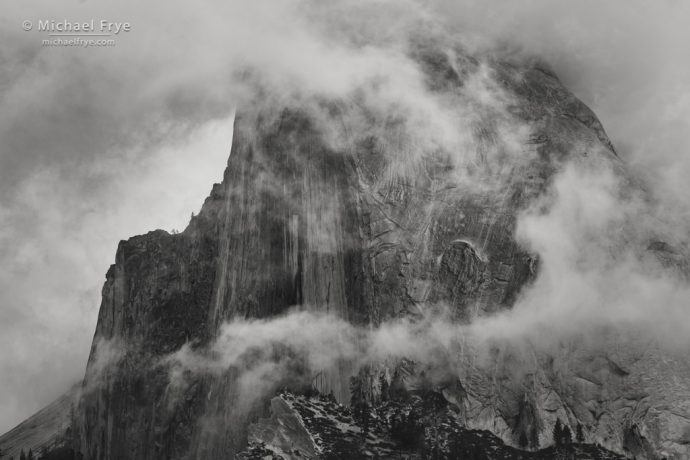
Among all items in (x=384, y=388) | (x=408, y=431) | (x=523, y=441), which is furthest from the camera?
(x=384, y=388)

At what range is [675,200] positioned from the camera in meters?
195

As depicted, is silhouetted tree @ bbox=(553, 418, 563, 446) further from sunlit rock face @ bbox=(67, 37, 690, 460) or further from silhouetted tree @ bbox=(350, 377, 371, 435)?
silhouetted tree @ bbox=(350, 377, 371, 435)

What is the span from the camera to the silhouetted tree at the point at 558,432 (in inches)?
6270

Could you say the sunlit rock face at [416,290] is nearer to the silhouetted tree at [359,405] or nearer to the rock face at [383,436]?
the silhouetted tree at [359,405]

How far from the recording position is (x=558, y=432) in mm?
160250

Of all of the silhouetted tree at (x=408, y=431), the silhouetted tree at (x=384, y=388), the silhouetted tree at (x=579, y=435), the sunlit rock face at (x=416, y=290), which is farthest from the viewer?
the silhouetted tree at (x=384, y=388)

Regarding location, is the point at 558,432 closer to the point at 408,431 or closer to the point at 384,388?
the point at 408,431

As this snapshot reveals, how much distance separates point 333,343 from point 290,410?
16.7 metres

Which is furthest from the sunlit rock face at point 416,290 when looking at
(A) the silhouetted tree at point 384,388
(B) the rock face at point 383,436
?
(B) the rock face at point 383,436

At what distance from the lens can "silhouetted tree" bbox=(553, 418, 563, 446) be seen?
522 feet

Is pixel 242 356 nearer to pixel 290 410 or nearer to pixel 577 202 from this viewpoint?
pixel 290 410

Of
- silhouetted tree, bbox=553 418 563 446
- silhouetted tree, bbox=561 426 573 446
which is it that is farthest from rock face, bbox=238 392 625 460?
silhouetted tree, bbox=553 418 563 446

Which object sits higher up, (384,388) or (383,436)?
(384,388)

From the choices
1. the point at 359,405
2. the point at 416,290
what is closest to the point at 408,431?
the point at 359,405
